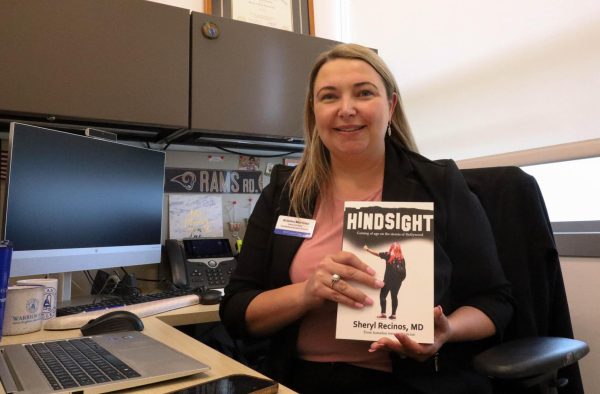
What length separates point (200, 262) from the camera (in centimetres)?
167

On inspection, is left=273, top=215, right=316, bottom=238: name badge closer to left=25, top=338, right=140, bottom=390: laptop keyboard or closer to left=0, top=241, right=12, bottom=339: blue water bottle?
left=25, top=338, right=140, bottom=390: laptop keyboard

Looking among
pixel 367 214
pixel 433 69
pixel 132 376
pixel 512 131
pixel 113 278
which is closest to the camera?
pixel 132 376

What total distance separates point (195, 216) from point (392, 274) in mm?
1189

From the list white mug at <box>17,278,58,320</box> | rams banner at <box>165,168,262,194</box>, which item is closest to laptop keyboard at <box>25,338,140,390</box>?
white mug at <box>17,278,58,320</box>

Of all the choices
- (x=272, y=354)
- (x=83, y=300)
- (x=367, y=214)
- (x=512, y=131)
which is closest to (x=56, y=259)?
(x=83, y=300)

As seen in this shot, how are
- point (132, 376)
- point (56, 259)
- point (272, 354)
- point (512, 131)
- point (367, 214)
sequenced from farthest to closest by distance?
point (512, 131)
point (56, 259)
point (272, 354)
point (367, 214)
point (132, 376)

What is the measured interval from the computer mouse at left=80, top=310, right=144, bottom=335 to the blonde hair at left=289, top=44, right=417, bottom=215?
0.44m

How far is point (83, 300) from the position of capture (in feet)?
4.42

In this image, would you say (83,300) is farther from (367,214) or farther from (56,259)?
(367,214)

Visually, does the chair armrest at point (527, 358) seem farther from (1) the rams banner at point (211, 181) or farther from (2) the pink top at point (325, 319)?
(1) the rams banner at point (211, 181)

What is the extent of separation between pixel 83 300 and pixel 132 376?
0.80m

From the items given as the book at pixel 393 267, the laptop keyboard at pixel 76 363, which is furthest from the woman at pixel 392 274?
A: the laptop keyboard at pixel 76 363

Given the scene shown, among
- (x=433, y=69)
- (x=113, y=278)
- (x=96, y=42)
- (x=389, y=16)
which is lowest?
(x=113, y=278)

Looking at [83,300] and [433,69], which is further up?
[433,69]
